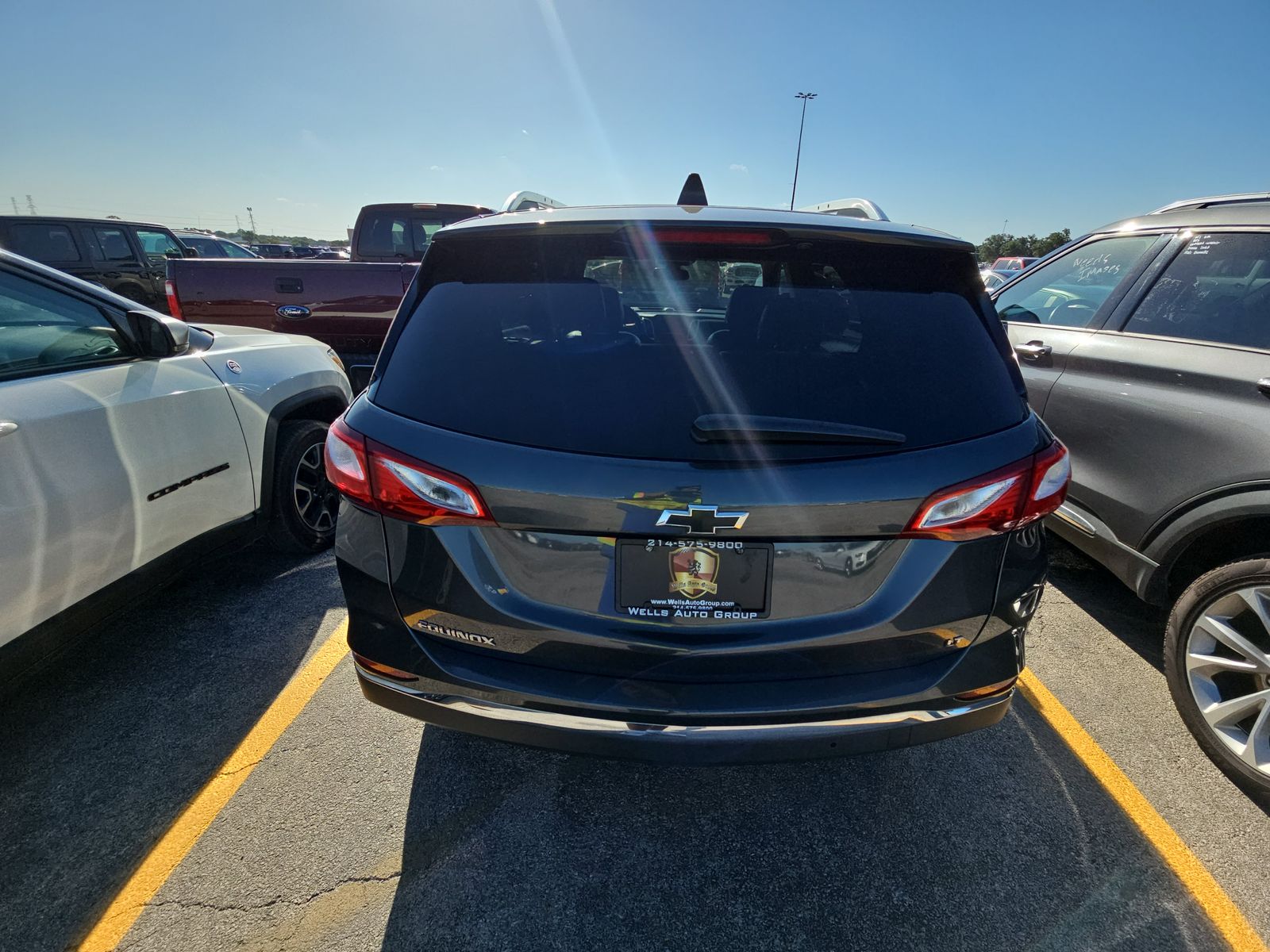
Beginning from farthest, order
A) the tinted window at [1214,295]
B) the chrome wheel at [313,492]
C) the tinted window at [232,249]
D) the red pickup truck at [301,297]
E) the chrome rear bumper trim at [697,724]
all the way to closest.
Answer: the tinted window at [232,249] < the red pickup truck at [301,297] < the chrome wheel at [313,492] < the tinted window at [1214,295] < the chrome rear bumper trim at [697,724]

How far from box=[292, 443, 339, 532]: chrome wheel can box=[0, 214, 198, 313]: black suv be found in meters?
9.04

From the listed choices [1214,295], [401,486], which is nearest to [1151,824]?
[1214,295]

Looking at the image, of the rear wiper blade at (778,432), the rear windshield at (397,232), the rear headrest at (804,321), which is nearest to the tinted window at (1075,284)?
the rear headrest at (804,321)

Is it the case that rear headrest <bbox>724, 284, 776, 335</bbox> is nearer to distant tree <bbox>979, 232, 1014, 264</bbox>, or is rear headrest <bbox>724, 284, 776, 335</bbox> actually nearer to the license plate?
the license plate

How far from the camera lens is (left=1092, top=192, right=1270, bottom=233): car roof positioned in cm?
265

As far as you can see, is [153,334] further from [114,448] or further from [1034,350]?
[1034,350]

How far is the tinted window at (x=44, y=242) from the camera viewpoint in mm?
10297

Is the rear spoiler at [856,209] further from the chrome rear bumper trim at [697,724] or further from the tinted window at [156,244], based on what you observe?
the tinted window at [156,244]

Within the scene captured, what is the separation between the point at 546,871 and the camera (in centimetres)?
190

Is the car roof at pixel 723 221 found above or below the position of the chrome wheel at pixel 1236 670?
above

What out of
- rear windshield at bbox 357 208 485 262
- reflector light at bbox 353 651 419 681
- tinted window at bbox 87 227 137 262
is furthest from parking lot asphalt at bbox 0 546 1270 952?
tinted window at bbox 87 227 137 262

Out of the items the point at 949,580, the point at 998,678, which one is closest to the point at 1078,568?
the point at 998,678

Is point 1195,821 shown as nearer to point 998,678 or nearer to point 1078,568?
point 998,678

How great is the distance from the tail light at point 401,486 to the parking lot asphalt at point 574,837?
0.91 metres
